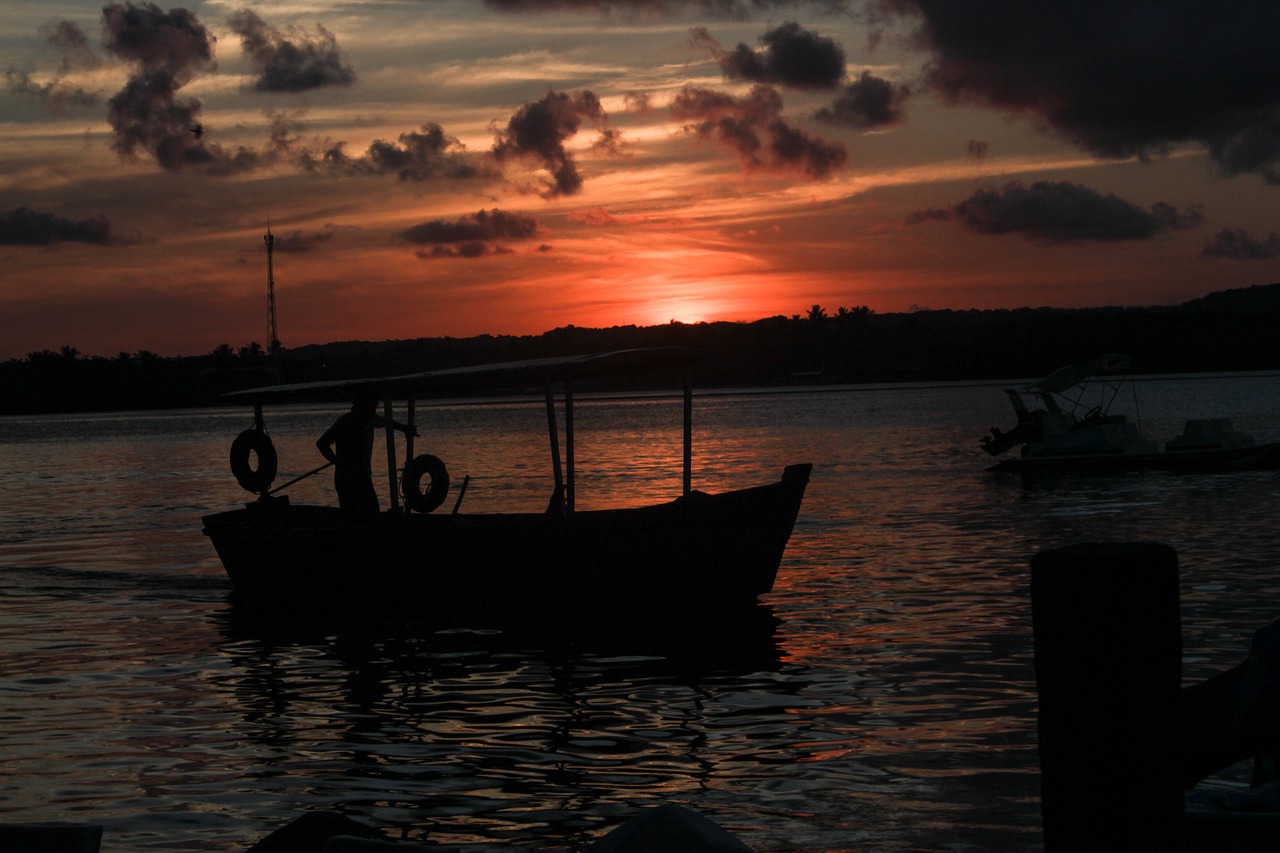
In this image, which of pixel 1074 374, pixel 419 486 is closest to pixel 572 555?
pixel 419 486

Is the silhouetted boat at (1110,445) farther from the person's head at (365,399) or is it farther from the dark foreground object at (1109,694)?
the dark foreground object at (1109,694)

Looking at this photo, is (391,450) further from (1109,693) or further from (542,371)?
(1109,693)

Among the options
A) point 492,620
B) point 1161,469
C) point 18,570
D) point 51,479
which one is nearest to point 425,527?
point 492,620

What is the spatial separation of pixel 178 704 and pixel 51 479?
54998mm

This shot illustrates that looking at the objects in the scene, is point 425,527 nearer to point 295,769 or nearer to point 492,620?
point 492,620

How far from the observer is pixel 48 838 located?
530cm

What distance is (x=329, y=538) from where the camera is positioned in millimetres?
19172

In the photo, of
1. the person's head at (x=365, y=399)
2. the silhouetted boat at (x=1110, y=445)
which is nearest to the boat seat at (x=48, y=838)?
the person's head at (x=365, y=399)

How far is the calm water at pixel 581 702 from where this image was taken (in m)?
9.52

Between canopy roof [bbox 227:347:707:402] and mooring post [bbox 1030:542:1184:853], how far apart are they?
525 inches

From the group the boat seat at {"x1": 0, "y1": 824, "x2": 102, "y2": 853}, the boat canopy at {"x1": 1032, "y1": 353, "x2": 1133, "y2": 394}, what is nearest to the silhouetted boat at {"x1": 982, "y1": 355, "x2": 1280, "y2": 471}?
the boat canopy at {"x1": 1032, "y1": 353, "x2": 1133, "y2": 394}

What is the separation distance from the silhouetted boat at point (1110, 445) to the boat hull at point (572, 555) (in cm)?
2535

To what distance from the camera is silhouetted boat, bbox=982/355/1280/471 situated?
136 ft

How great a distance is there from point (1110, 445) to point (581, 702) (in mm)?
32807
